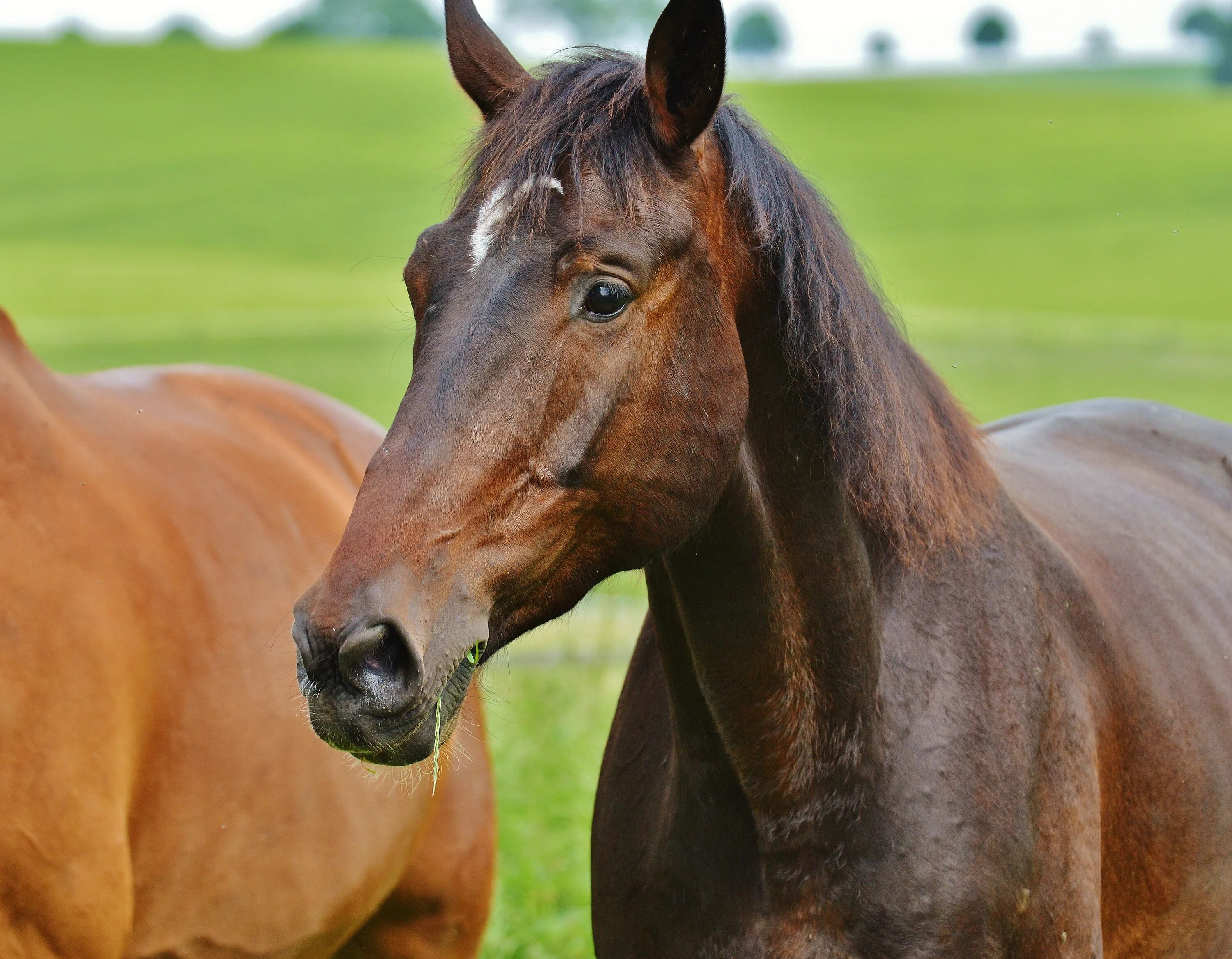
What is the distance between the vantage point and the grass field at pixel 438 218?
20.8 m

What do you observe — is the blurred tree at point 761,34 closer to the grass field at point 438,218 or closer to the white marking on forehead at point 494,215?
the grass field at point 438,218

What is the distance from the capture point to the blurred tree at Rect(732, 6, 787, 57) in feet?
262

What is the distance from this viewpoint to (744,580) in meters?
2.23

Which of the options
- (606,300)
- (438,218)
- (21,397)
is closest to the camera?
(606,300)

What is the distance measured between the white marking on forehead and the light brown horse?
1.36m

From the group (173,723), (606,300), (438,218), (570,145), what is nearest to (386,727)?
(606,300)

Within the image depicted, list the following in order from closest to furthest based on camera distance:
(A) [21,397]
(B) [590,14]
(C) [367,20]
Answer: (A) [21,397]
(B) [590,14]
(C) [367,20]

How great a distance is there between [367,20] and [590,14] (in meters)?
13.2

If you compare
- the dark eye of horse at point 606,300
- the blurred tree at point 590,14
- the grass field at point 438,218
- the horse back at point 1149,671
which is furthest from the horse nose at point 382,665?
the blurred tree at point 590,14

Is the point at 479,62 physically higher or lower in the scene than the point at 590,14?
higher

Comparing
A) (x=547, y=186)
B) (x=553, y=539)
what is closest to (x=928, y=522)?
(x=553, y=539)

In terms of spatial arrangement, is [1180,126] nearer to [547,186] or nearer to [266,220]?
[266,220]

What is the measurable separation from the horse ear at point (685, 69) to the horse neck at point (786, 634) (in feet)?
1.09

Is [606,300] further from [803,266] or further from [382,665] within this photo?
[382,665]
